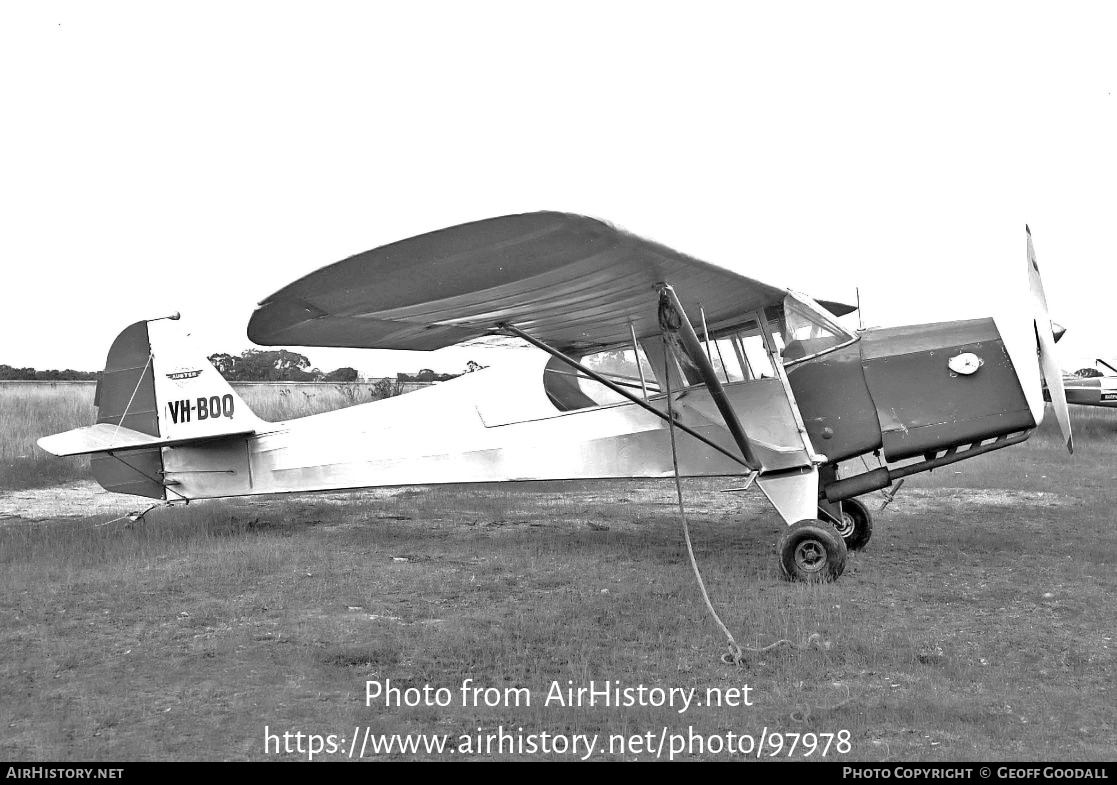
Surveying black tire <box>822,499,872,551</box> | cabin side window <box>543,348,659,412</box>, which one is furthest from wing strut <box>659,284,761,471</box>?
black tire <box>822,499,872,551</box>

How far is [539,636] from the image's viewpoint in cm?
481

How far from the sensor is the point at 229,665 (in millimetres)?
4414

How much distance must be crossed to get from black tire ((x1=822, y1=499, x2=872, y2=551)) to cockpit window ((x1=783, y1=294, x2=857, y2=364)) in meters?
1.59

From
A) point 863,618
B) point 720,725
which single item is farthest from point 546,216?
point 863,618

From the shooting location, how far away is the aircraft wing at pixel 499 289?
4.05 metres

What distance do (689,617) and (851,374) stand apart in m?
2.57

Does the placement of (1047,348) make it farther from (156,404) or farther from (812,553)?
(156,404)

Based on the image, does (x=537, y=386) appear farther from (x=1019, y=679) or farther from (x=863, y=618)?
(x=1019, y=679)

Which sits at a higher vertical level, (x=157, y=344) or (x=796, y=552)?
(x=157, y=344)

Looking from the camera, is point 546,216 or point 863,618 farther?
point 863,618

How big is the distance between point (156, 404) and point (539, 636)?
17.9 feet

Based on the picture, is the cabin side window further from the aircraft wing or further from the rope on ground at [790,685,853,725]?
the rope on ground at [790,685,853,725]

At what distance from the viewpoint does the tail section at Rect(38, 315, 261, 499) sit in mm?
8328

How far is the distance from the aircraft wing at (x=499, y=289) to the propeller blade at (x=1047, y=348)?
2092 mm
